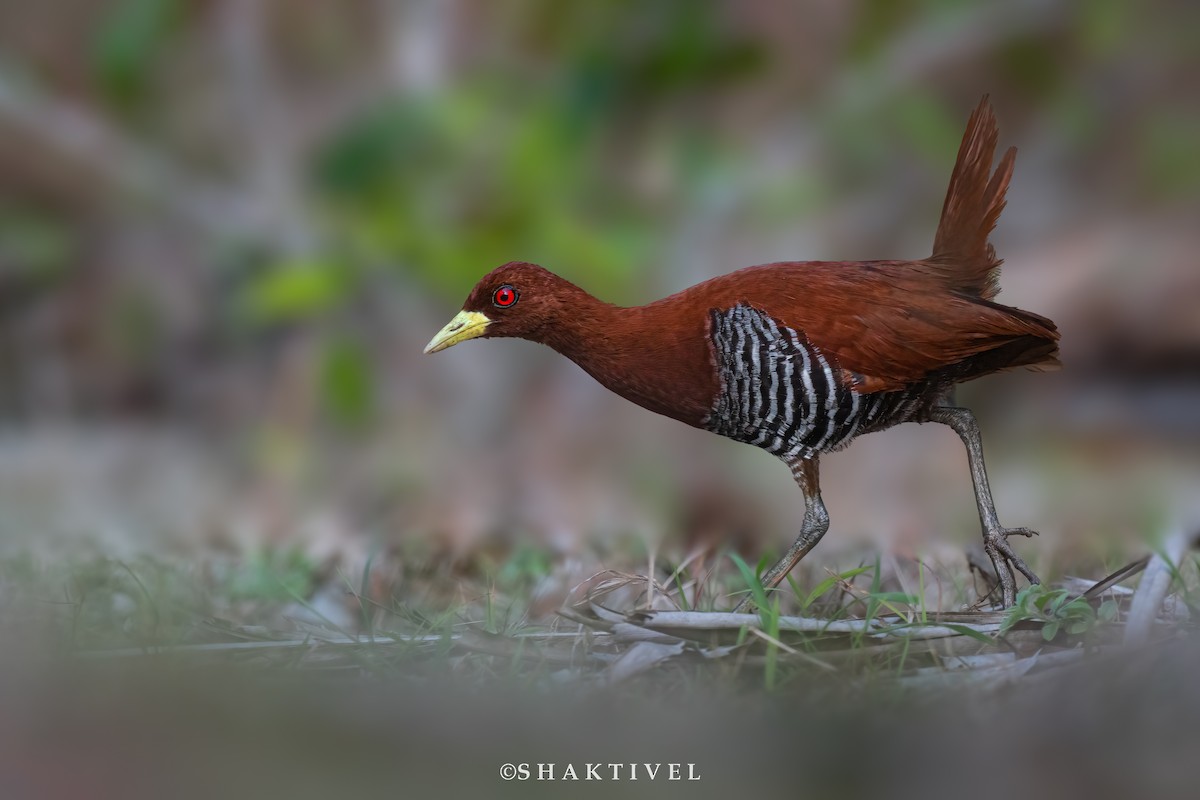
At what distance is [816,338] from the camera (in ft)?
6.64

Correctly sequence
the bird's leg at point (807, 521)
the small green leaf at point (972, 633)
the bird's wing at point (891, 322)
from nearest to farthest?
the small green leaf at point (972, 633)
the bird's wing at point (891, 322)
the bird's leg at point (807, 521)

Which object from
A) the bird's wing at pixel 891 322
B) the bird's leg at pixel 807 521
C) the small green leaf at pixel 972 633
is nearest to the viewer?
the small green leaf at pixel 972 633

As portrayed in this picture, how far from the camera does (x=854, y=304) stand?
206cm

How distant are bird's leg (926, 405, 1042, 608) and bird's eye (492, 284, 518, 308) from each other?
2.56 ft

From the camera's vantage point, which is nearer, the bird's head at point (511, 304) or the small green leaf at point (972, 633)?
the small green leaf at point (972, 633)

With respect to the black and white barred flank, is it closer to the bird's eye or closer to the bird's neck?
the bird's neck

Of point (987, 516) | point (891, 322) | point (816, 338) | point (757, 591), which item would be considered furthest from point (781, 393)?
point (987, 516)

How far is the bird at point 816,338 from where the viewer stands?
2020mm

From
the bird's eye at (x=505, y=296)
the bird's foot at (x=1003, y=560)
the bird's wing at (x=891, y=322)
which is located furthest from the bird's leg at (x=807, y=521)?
the bird's eye at (x=505, y=296)

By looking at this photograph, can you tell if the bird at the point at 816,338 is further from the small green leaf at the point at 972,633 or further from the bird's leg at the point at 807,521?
the small green leaf at the point at 972,633

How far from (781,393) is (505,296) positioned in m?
0.51

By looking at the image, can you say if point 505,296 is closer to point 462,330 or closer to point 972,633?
point 462,330

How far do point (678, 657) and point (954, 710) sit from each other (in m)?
0.43

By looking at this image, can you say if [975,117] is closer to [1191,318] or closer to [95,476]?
[1191,318]
